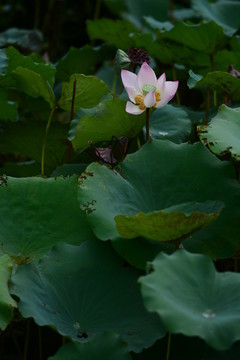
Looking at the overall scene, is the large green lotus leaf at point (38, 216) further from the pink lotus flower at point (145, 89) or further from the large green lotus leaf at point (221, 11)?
the large green lotus leaf at point (221, 11)

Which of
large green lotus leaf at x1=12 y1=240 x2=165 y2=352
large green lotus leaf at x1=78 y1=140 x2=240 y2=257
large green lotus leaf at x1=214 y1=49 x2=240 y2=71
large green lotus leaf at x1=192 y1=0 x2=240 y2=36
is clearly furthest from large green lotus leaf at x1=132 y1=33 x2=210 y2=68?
large green lotus leaf at x1=12 y1=240 x2=165 y2=352

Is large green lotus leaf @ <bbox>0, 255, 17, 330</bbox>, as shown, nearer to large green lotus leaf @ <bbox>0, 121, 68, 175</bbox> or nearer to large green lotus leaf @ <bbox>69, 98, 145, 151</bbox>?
large green lotus leaf @ <bbox>69, 98, 145, 151</bbox>

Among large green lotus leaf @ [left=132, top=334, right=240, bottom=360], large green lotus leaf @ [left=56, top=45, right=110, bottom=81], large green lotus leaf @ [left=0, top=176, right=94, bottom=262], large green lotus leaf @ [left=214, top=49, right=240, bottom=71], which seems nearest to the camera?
large green lotus leaf @ [left=132, top=334, right=240, bottom=360]

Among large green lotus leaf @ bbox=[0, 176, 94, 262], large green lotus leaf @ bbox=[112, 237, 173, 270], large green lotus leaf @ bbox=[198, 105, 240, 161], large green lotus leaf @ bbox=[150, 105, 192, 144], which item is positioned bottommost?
large green lotus leaf @ bbox=[0, 176, 94, 262]

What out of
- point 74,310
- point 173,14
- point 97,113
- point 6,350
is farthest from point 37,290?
point 173,14

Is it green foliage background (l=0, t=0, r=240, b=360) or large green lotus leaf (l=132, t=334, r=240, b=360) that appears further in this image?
large green lotus leaf (l=132, t=334, r=240, b=360)

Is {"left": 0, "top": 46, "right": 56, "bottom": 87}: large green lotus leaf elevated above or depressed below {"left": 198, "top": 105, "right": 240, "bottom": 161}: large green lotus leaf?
below

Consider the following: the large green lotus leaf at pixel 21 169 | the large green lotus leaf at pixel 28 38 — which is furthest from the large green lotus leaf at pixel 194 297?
the large green lotus leaf at pixel 28 38
